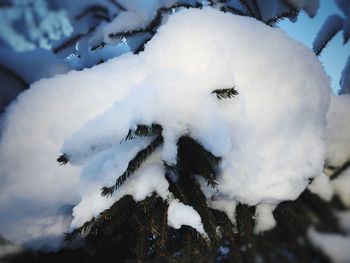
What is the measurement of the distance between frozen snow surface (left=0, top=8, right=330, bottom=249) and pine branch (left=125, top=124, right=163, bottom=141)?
1.3 inches

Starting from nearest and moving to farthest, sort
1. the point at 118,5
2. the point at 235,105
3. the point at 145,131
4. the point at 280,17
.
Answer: the point at 145,131, the point at 235,105, the point at 118,5, the point at 280,17

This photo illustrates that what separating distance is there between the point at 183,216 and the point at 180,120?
1.80 ft

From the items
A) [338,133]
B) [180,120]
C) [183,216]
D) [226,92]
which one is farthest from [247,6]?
[183,216]

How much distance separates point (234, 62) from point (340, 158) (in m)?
1.08

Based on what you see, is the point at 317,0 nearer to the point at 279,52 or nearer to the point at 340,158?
the point at 279,52

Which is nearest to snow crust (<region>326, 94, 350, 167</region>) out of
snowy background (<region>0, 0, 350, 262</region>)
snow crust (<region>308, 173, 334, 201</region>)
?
snowy background (<region>0, 0, 350, 262</region>)

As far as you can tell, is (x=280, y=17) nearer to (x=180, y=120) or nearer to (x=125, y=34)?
(x=125, y=34)

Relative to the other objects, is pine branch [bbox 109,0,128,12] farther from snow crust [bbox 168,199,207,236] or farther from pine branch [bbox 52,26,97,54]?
snow crust [bbox 168,199,207,236]

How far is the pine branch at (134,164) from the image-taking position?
1.61 meters

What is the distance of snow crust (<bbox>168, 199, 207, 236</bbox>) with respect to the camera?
5.10ft

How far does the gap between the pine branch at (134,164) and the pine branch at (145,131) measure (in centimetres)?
9

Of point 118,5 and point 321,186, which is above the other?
point 118,5

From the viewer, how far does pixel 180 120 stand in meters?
1.58

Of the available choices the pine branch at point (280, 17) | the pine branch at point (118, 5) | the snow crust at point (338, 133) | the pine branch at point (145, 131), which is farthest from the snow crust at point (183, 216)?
the pine branch at point (280, 17)
